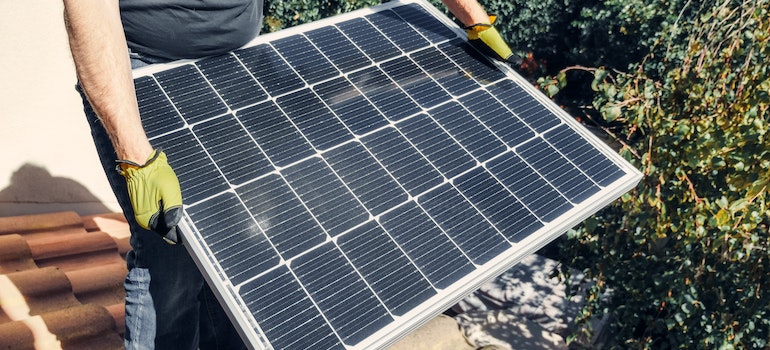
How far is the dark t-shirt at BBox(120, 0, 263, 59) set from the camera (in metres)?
3.50

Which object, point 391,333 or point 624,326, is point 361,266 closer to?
point 391,333

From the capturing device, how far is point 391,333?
300 cm

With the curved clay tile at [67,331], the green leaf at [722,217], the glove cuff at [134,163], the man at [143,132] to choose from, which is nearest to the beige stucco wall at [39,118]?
the curved clay tile at [67,331]

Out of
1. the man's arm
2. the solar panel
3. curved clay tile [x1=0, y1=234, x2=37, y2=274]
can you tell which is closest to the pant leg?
the solar panel

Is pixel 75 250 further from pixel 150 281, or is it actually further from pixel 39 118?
pixel 150 281

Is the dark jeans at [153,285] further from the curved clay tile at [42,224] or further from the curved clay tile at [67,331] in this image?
the curved clay tile at [42,224]

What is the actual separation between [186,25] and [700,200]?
11.1 feet

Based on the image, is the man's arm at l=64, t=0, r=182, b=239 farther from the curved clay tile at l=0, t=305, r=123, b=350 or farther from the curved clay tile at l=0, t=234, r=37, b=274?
the curved clay tile at l=0, t=234, r=37, b=274

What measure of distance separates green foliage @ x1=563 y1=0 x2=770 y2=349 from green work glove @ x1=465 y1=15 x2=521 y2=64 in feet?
3.03

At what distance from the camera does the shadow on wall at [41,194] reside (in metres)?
5.53

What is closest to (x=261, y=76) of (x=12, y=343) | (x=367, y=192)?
(x=367, y=192)

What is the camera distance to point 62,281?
184 inches

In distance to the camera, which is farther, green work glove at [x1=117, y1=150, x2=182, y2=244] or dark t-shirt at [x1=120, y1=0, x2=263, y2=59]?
dark t-shirt at [x1=120, y1=0, x2=263, y2=59]

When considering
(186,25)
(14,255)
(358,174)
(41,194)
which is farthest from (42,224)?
(358,174)
